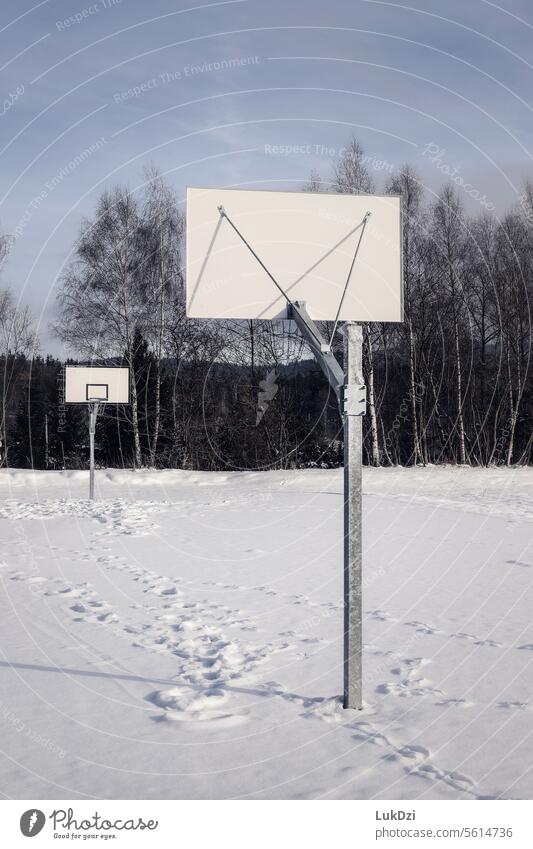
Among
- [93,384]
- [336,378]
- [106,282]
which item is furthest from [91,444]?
[336,378]

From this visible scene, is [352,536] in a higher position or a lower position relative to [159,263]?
lower

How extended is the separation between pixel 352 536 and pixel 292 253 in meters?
2.37

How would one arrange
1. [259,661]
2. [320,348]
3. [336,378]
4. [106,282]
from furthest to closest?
[106,282] < [259,661] < [320,348] < [336,378]

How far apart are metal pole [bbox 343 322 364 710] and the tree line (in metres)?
14.6

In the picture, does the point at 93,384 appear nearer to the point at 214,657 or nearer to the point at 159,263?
the point at 159,263

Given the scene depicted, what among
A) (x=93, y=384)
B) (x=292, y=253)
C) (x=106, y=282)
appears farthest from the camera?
(x=106, y=282)

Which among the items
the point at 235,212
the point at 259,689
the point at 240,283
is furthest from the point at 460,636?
the point at 235,212

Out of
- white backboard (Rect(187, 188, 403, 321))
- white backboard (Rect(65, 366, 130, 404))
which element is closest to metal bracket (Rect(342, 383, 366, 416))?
white backboard (Rect(187, 188, 403, 321))

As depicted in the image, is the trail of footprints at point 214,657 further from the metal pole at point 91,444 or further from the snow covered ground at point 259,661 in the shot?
the metal pole at point 91,444

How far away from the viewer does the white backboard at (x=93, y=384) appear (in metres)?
15.4

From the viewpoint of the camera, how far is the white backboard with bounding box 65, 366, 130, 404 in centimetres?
1541

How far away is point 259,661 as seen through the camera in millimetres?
4359

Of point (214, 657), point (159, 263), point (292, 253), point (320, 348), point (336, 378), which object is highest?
point (159, 263)

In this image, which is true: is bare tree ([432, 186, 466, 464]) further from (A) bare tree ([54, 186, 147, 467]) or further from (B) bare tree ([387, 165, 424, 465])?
(A) bare tree ([54, 186, 147, 467])
